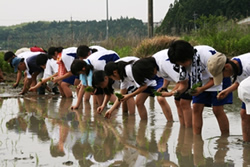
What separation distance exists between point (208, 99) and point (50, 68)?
20.8 ft

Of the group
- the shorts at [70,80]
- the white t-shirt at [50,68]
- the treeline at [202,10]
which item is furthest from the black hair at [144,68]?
the treeline at [202,10]

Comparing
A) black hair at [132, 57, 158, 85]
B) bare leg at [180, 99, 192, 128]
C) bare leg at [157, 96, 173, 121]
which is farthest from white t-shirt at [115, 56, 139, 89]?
bare leg at [180, 99, 192, 128]

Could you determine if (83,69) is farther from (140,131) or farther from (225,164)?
(225,164)

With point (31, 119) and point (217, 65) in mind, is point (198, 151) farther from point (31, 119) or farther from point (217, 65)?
point (31, 119)

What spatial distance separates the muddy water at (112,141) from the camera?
6.01m

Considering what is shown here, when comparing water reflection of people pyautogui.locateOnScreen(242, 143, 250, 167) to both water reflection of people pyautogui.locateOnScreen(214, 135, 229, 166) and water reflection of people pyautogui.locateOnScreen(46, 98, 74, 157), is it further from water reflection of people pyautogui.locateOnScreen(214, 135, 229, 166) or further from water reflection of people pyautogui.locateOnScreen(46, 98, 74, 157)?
water reflection of people pyautogui.locateOnScreen(46, 98, 74, 157)

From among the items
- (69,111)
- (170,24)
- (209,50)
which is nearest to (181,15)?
(170,24)

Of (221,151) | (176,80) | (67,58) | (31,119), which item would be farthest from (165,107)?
(67,58)

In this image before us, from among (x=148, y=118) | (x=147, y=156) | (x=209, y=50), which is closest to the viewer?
(x=147, y=156)

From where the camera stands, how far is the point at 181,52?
6676 millimetres

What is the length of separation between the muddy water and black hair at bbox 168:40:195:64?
1.07 m

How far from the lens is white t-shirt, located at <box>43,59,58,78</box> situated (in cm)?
1277

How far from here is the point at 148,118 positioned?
9.16 meters

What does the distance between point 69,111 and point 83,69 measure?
100cm
